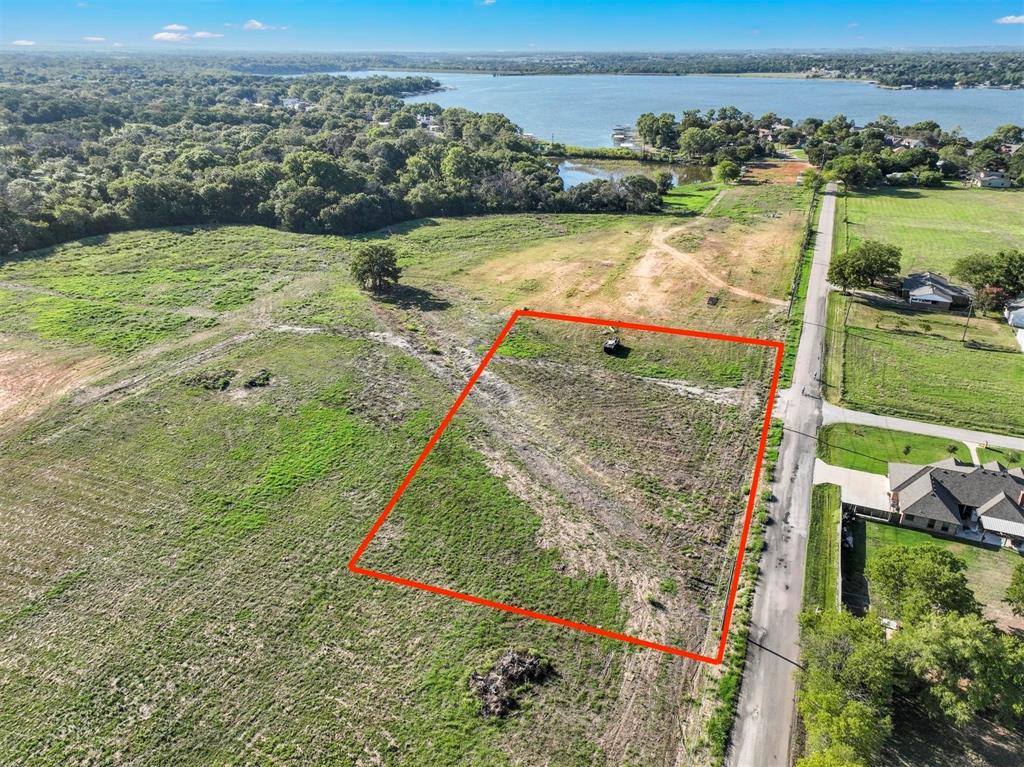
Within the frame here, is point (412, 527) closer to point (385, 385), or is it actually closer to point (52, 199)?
point (385, 385)

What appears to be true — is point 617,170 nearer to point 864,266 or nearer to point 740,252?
point 740,252

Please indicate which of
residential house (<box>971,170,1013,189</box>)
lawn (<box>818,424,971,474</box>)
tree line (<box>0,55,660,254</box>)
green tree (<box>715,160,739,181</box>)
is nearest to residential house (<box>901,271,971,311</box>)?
lawn (<box>818,424,971,474</box>)

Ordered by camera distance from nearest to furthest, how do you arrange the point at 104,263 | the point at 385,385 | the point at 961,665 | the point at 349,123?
the point at 961,665 → the point at 385,385 → the point at 104,263 → the point at 349,123

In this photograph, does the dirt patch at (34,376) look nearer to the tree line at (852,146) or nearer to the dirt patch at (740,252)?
the dirt patch at (740,252)

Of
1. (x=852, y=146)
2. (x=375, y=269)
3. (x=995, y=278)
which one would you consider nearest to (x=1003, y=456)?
(x=995, y=278)

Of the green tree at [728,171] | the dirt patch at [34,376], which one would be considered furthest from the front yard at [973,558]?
the green tree at [728,171]

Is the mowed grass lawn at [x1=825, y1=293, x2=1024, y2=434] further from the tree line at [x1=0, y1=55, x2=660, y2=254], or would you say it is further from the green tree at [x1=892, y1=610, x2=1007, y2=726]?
the tree line at [x1=0, y1=55, x2=660, y2=254]

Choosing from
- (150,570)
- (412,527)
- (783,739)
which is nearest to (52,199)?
(150,570)
